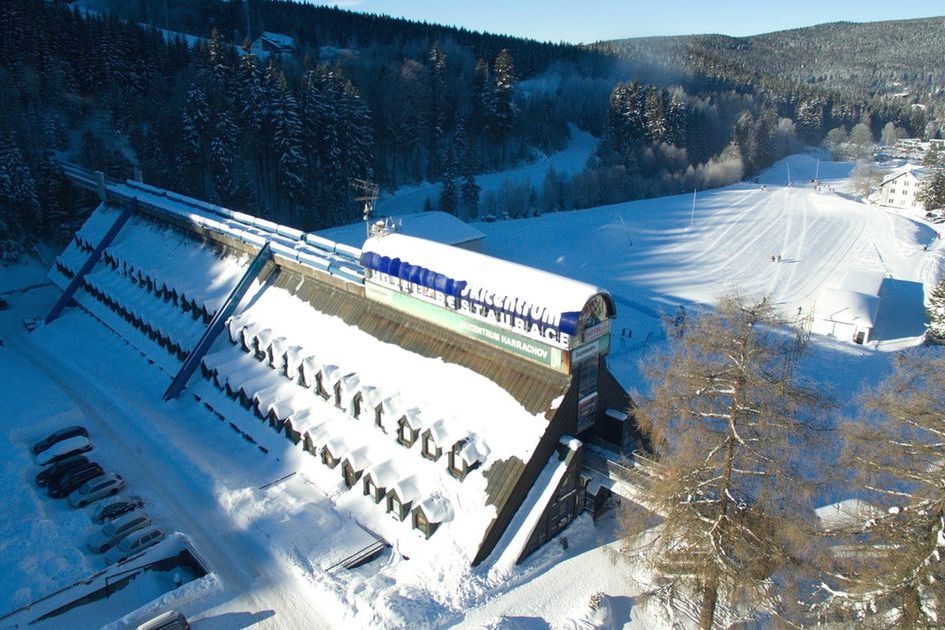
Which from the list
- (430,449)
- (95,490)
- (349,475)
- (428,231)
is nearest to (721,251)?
(428,231)

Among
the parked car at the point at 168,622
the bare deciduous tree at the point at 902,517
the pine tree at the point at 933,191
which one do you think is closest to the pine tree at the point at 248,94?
the parked car at the point at 168,622

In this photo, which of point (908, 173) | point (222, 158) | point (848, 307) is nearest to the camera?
point (848, 307)

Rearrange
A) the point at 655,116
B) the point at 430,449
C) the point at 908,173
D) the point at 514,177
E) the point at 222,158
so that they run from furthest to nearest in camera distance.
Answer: the point at 655,116 → the point at 514,177 → the point at 908,173 → the point at 222,158 → the point at 430,449

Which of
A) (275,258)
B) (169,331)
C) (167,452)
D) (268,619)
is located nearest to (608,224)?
(275,258)

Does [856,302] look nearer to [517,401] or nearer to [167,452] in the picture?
[517,401]

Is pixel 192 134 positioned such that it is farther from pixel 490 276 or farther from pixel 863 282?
pixel 863 282
